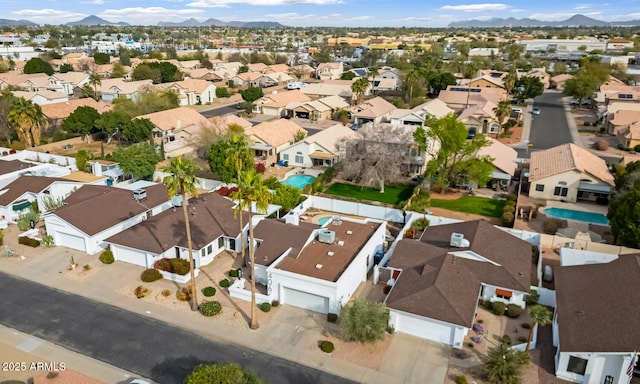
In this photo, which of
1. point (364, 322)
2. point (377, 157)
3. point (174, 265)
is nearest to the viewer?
point (364, 322)

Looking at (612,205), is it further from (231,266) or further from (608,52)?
(608,52)

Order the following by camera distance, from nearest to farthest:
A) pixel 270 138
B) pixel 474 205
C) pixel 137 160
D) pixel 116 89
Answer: pixel 474 205, pixel 137 160, pixel 270 138, pixel 116 89

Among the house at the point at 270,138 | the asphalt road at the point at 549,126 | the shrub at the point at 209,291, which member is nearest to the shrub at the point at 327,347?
the shrub at the point at 209,291

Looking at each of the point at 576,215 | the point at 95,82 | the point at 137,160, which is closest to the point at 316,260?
the point at 137,160

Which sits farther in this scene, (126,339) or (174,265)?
(174,265)

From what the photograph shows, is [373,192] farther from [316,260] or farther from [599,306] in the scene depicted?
[599,306]

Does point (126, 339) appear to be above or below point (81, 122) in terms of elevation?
below
